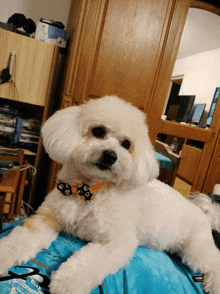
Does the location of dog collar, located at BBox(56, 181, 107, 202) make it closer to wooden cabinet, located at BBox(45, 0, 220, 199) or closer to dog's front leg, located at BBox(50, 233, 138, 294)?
dog's front leg, located at BBox(50, 233, 138, 294)

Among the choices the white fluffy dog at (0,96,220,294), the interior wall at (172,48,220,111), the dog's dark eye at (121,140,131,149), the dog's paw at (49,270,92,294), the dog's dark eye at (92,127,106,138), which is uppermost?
the interior wall at (172,48,220,111)

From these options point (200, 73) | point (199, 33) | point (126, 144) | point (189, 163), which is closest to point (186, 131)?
point (189, 163)

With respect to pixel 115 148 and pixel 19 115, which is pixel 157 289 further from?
pixel 19 115

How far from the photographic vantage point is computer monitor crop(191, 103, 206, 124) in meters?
2.07

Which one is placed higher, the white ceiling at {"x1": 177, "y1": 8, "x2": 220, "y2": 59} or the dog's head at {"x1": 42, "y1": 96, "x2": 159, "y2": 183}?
the white ceiling at {"x1": 177, "y1": 8, "x2": 220, "y2": 59}

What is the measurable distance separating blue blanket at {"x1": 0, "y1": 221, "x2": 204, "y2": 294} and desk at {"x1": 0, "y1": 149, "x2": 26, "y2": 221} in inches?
25.9

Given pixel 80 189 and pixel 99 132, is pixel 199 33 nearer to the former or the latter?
pixel 99 132

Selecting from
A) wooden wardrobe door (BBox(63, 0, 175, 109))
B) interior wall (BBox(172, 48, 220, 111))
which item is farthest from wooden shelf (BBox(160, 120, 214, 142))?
wooden wardrobe door (BBox(63, 0, 175, 109))

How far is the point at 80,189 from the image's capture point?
0.89 meters

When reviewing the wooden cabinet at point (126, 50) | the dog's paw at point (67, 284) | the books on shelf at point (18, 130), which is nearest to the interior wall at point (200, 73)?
the wooden cabinet at point (126, 50)

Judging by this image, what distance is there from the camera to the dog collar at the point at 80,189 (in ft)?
2.88

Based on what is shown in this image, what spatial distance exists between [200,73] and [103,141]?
1.50 metres

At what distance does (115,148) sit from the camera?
0.88m

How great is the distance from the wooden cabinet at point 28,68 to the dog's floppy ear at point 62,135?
100 cm
